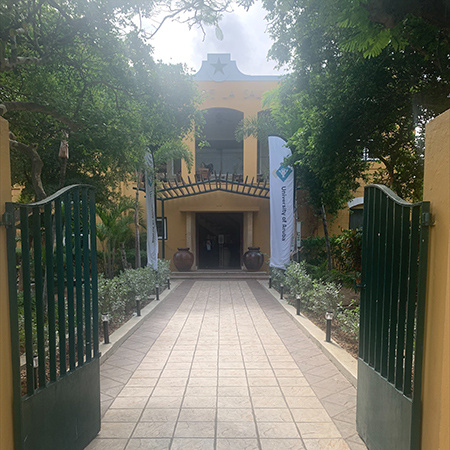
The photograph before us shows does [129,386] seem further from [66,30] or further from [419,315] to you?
[66,30]

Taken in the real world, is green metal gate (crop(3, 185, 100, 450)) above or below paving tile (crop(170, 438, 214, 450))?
above

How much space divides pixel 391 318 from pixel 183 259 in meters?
12.6

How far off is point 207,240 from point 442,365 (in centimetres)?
1620

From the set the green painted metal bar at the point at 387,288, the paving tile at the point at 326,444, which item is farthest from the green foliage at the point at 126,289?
the green painted metal bar at the point at 387,288

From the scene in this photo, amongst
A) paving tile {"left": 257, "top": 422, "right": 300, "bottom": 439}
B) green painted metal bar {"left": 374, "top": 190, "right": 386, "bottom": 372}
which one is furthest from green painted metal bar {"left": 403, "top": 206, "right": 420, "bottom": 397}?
paving tile {"left": 257, "top": 422, "right": 300, "bottom": 439}

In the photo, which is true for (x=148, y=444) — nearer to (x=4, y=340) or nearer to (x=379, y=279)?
(x=4, y=340)

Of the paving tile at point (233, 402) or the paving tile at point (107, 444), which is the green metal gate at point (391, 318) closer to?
the paving tile at point (233, 402)

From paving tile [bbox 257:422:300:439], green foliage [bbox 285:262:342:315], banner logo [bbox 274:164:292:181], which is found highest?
banner logo [bbox 274:164:292:181]

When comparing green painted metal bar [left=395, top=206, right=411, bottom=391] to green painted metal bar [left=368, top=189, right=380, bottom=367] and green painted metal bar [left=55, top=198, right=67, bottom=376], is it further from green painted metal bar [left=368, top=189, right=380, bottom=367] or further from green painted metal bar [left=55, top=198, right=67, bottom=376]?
green painted metal bar [left=55, top=198, right=67, bottom=376]

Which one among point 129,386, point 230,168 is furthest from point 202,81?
point 129,386

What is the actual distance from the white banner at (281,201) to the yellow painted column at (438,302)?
893 centimetres

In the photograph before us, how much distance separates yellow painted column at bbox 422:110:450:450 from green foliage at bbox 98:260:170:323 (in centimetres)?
582

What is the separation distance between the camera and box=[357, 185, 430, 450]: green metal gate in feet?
7.48

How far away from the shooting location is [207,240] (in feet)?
59.4
